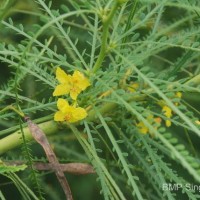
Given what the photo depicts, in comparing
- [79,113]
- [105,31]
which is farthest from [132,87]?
[105,31]

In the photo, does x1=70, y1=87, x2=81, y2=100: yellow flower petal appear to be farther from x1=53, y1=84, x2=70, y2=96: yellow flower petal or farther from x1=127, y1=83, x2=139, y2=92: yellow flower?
x1=127, y1=83, x2=139, y2=92: yellow flower

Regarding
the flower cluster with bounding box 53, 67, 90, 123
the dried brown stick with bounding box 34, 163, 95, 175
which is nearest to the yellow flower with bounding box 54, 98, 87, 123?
the flower cluster with bounding box 53, 67, 90, 123

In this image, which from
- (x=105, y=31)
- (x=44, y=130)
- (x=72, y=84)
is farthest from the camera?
(x=44, y=130)

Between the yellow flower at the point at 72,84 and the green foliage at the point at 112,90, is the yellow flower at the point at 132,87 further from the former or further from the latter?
the yellow flower at the point at 72,84

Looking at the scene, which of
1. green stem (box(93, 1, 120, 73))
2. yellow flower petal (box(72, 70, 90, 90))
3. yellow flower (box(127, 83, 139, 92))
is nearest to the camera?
green stem (box(93, 1, 120, 73))

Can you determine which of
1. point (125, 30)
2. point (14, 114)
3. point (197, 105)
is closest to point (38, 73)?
point (14, 114)

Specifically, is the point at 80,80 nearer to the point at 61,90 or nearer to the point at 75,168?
the point at 61,90

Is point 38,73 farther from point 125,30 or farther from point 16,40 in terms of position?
point 16,40
